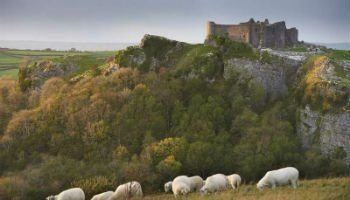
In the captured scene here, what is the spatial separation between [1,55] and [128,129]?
65940mm

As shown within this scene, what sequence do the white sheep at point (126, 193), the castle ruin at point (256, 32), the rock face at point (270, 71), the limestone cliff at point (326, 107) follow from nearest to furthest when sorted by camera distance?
the white sheep at point (126, 193), the limestone cliff at point (326, 107), the rock face at point (270, 71), the castle ruin at point (256, 32)

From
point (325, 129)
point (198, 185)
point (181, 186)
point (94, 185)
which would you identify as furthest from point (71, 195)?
point (325, 129)

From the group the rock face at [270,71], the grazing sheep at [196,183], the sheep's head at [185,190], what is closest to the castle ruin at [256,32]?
the rock face at [270,71]

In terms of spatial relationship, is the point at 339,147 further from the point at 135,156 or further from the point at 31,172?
the point at 31,172

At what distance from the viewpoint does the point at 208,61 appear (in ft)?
136

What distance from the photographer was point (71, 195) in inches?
A: 1069

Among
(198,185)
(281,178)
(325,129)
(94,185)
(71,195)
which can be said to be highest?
(325,129)

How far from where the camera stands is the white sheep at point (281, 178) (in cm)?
2523

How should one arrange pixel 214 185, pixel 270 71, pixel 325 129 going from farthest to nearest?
pixel 270 71
pixel 325 129
pixel 214 185

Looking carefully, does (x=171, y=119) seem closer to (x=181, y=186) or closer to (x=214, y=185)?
(x=181, y=186)

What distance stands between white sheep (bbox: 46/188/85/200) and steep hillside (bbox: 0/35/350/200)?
2.23 meters

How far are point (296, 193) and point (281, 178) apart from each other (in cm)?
284

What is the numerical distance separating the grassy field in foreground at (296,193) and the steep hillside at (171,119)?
614 centimetres

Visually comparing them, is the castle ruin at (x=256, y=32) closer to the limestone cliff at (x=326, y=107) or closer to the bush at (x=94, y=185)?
the limestone cliff at (x=326, y=107)
